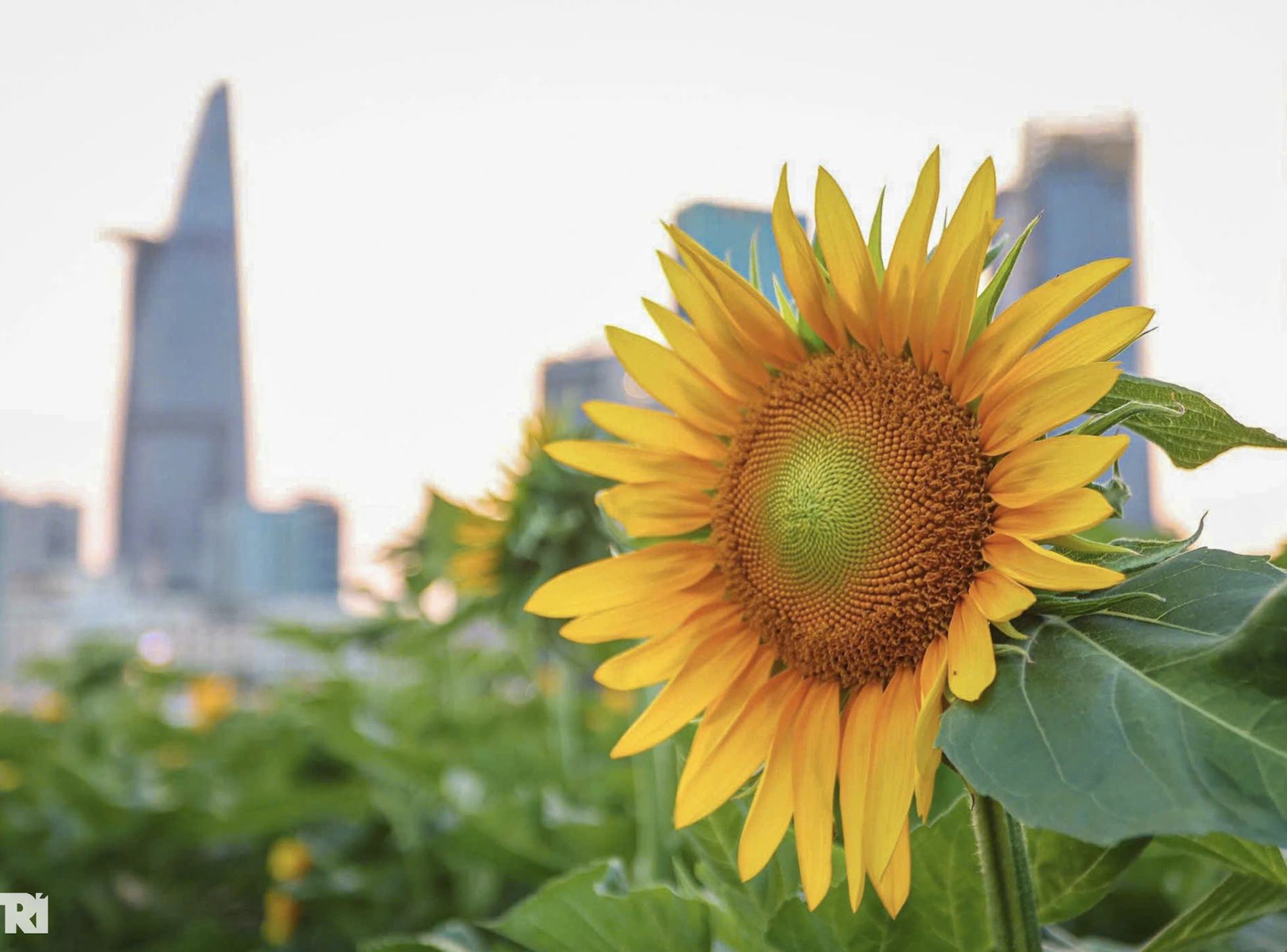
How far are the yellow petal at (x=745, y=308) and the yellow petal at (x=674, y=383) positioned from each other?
3cm

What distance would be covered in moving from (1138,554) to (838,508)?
0.44 feet

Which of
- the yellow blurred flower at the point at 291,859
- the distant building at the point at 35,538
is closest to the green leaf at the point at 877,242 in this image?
the yellow blurred flower at the point at 291,859

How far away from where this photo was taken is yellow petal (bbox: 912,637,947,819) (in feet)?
1.36

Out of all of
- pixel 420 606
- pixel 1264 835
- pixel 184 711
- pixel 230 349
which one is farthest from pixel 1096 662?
pixel 230 349

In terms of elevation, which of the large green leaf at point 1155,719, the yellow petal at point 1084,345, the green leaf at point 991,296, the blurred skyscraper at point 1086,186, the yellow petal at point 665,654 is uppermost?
the blurred skyscraper at point 1086,186

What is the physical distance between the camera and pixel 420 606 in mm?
2096

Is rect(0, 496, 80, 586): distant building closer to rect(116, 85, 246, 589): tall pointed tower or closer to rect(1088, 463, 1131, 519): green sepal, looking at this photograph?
rect(116, 85, 246, 589): tall pointed tower

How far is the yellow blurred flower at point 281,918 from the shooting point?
2.20 meters

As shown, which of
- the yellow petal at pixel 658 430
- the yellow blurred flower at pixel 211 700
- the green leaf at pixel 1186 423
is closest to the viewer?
the green leaf at pixel 1186 423

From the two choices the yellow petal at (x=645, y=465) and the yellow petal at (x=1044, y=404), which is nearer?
the yellow petal at (x=1044, y=404)

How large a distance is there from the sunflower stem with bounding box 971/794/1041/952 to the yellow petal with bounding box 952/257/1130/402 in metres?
0.18

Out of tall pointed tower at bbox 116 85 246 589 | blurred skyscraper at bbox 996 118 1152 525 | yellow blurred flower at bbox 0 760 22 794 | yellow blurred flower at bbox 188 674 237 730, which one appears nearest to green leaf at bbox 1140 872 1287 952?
yellow blurred flower at bbox 0 760 22 794

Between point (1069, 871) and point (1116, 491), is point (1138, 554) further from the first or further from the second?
point (1069, 871)

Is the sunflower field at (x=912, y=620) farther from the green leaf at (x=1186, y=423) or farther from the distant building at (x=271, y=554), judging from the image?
the distant building at (x=271, y=554)
